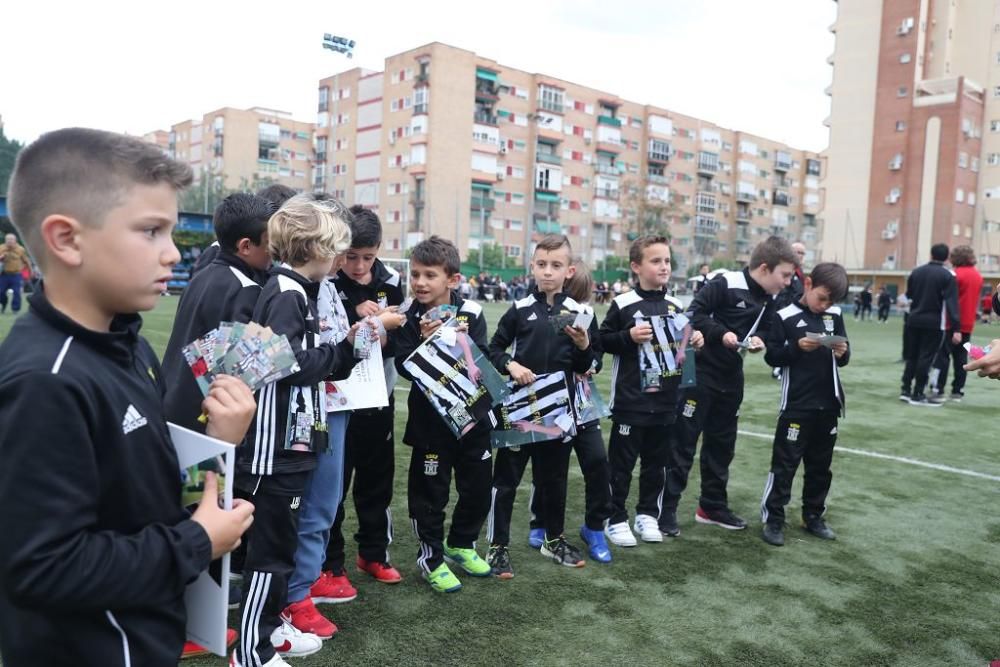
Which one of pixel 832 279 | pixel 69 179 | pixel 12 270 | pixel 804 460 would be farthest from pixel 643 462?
pixel 12 270

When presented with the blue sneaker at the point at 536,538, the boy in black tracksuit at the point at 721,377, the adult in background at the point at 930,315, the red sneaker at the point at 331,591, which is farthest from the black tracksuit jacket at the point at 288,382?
the adult in background at the point at 930,315

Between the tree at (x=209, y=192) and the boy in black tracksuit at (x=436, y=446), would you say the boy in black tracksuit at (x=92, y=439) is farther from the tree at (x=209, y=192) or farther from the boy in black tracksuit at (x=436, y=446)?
the tree at (x=209, y=192)

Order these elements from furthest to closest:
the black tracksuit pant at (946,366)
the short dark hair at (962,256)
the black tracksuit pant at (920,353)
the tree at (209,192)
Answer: the tree at (209,192) < the black tracksuit pant at (946,366) < the short dark hair at (962,256) < the black tracksuit pant at (920,353)

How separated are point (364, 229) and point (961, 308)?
10.3 meters

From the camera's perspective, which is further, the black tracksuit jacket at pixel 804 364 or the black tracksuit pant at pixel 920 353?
the black tracksuit pant at pixel 920 353

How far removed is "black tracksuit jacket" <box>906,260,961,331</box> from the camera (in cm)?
1003

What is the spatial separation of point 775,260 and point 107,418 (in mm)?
4506

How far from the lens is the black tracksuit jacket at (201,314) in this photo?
2922 millimetres

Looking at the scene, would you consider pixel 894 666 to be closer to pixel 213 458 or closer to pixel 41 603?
pixel 213 458

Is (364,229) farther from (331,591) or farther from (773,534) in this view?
(773,534)

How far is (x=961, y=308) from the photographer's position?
10.8 metres

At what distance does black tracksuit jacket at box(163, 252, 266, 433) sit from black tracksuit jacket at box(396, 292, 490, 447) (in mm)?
961

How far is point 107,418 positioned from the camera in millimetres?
1395

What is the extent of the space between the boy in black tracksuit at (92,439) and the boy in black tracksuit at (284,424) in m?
1.14
